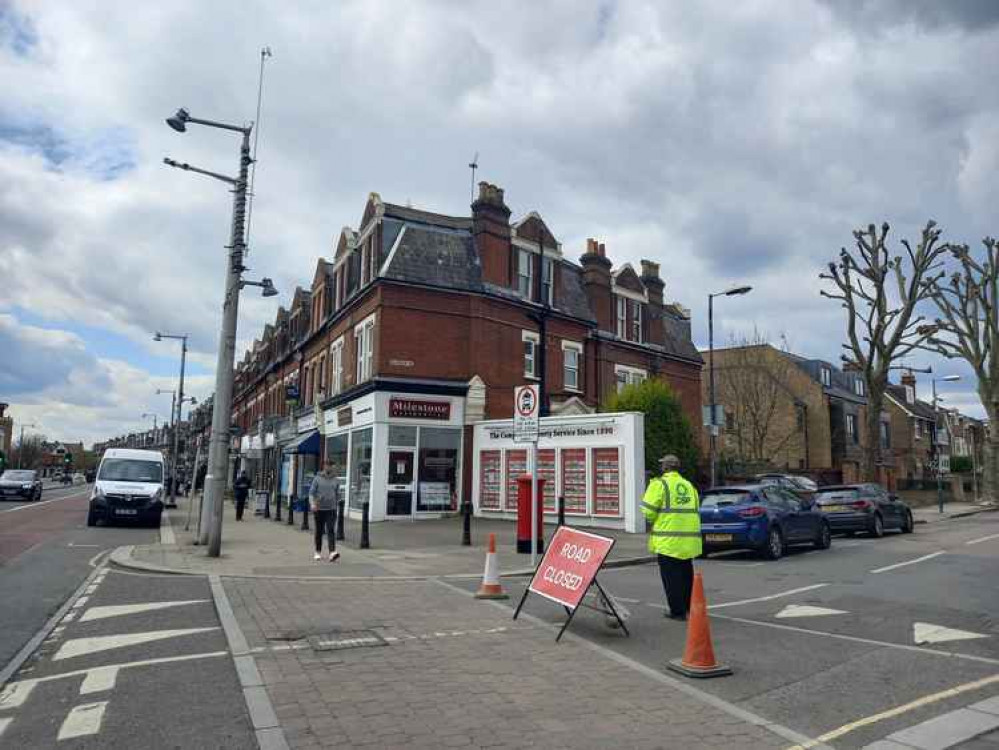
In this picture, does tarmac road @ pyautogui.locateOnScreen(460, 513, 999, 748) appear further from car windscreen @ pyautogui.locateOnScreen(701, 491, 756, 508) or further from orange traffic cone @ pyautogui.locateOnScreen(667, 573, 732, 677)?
car windscreen @ pyautogui.locateOnScreen(701, 491, 756, 508)

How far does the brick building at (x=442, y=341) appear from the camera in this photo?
2373 cm

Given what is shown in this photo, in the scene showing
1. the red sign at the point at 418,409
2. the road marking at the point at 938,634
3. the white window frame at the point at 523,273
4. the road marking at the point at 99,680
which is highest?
the white window frame at the point at 523,273

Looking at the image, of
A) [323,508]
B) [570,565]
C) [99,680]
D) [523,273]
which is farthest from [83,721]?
[523,273]

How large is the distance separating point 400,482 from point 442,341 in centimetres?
475

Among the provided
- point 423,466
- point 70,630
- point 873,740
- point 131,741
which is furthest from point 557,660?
point 423,466

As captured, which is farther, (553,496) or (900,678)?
(553,496)

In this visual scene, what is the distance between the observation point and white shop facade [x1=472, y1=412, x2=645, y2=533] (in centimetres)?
1933

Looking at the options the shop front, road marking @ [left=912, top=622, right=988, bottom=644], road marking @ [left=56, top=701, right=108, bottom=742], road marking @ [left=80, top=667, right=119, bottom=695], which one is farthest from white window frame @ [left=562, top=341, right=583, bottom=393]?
road marking @ [left=56, top=701, right=108, bottom=742]

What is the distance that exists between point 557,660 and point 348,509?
19.7 m

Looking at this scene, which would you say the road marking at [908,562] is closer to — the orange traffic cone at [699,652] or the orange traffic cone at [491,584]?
the orange traffic cone at [491,584]

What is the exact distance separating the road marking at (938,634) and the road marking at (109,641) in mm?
7168

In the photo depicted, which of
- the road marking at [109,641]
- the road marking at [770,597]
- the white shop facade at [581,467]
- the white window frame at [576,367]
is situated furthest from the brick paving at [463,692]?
the white window frame at [576,367]

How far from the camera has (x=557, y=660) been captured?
6598mm

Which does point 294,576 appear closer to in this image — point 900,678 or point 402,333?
point 900,678
